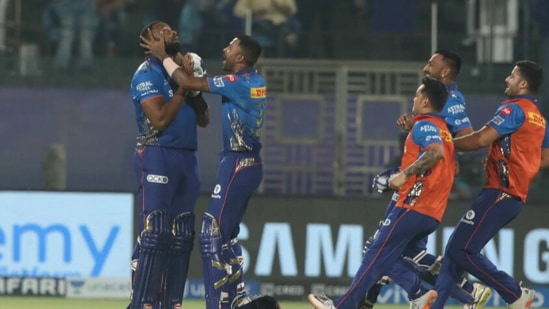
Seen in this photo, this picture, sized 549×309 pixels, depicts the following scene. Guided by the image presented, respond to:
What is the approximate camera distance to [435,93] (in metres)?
10.9

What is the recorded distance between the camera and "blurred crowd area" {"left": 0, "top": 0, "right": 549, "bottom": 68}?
674 inches

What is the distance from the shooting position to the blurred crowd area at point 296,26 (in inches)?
674

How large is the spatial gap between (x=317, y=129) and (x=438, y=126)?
577 cm

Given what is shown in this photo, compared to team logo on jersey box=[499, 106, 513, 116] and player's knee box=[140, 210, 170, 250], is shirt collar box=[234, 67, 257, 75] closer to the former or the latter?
player's knee box=[140, 210, 170, 250]

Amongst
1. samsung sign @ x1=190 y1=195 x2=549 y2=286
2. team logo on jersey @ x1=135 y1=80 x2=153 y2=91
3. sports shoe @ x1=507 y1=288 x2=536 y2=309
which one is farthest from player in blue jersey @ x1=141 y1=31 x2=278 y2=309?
samsung sign @ x1=190 y1=195 x2=549 y2=286

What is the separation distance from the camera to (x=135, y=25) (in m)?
17.6

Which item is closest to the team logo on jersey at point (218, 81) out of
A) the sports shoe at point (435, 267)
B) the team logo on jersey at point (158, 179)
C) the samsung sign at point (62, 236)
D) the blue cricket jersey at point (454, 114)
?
the team logo on jersey at point (158, 179)

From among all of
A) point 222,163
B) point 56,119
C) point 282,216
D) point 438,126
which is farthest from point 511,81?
point 56,119

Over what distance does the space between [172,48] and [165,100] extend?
0.43 m

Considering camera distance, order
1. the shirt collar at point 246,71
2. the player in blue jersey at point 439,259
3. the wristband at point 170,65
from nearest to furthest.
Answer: the wristband at point 170,65 → the shirt collar at point 246,71 → the player in blue jersey at point 439,259

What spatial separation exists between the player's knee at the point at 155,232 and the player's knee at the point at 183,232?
141mm

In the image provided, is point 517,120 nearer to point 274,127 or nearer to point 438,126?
point 438,126

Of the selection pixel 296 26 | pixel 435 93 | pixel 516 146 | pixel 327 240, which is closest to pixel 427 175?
pixel 435 93

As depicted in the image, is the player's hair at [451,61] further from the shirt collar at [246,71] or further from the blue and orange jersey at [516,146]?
the shirt collar at [246,71]
